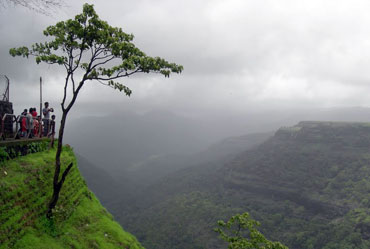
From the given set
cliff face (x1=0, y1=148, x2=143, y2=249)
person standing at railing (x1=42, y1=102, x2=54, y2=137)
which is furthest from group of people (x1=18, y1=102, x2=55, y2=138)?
cliff face (x1=0, y1=148, x2=143, y2=249)

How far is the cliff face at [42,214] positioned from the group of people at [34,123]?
5.40 ft

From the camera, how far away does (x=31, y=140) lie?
680 inches

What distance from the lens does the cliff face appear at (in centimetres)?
1156

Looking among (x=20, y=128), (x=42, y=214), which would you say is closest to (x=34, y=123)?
(x=20, y=128)

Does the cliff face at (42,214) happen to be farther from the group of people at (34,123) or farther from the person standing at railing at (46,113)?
the person standing at railing at (46,113)

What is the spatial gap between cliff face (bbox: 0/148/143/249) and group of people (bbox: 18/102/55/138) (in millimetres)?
1646

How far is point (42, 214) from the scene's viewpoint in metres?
13.9

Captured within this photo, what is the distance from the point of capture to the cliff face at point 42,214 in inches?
455

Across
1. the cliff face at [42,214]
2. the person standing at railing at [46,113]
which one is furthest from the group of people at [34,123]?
the cliff face at [42,214]

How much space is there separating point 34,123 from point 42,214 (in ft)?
24.8

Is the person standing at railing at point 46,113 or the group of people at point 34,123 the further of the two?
the person standing at railing at point 46,113

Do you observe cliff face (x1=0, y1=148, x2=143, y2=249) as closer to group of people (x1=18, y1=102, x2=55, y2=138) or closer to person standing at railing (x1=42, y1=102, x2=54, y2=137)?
group of people (x1=18, y1=102, x2=55, y2=138)

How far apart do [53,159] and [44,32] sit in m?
8.29

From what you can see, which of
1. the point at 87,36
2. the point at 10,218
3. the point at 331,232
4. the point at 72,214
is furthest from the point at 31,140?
A: the point at 331,232
